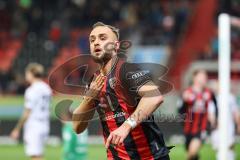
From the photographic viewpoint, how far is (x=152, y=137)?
19.8 feet

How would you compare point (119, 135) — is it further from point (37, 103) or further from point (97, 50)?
point (37, 103)

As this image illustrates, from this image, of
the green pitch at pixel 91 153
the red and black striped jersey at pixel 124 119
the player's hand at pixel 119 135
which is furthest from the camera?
the green pitch at pixel 91 153

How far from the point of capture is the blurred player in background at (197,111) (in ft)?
42.2

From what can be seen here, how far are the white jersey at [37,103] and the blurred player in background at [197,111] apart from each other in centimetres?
249

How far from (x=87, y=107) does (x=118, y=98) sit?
11.5 inches

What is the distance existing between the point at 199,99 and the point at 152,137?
6.97 meters

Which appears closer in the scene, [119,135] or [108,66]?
[119,135]

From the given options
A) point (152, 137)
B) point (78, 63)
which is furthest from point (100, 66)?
point (78, 63)

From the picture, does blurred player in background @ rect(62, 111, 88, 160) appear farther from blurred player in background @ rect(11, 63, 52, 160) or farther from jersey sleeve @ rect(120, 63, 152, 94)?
jersey sleeve @ rect(120, 63, 152, 94)

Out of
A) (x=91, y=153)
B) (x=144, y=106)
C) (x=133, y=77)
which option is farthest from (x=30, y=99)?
(x=144, y=106)

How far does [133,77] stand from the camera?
5.73 m

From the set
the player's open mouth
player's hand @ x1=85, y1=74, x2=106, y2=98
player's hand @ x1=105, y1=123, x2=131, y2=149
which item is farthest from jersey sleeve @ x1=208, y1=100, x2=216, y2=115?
player's hand @ x1=105, y1=123, x2=131, y2=149

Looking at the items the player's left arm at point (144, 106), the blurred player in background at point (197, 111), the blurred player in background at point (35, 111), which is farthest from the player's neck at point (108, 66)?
the blurred player in background at point (197, 111)

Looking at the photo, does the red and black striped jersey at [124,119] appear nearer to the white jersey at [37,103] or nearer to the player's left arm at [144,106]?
the player's left arm at [144,106]
